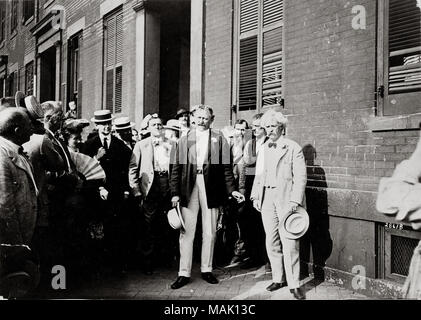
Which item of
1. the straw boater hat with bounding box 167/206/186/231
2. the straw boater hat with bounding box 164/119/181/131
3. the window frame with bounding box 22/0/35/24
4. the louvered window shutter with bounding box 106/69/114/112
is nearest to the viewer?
the straw boater hat with bounding box 167/206/186/231

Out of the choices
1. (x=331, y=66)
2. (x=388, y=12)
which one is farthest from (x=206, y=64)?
(x=388, y=12)

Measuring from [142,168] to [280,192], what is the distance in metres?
1.84

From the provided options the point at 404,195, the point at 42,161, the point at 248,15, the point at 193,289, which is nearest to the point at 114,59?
the point at 248,15

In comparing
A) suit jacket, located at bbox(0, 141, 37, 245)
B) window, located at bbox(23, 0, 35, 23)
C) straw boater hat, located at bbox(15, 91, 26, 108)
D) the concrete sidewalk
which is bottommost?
the concrete sidewalk

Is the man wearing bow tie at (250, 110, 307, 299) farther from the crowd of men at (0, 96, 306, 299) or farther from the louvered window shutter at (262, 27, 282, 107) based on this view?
the louvered window shutter at (262, 27, 282, 107)

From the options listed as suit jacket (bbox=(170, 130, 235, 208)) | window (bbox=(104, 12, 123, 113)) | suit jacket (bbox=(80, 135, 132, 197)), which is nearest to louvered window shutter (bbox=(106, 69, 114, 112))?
window (bbox=(104, 12, 123, 113))

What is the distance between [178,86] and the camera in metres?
8.37

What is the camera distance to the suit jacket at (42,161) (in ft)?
13.1

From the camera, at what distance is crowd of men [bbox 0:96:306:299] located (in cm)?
327

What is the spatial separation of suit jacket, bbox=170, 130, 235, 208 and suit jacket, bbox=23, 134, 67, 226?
127cm

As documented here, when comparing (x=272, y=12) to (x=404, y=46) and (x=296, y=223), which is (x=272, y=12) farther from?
(x=296, y=223)

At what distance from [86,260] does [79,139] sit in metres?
1.48

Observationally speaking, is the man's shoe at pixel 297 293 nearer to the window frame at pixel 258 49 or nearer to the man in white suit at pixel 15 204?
the window frame at pixel 258 49

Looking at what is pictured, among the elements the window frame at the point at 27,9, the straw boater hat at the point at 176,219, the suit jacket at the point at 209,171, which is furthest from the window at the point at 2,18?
the straw boater hat at the point at 176,219
